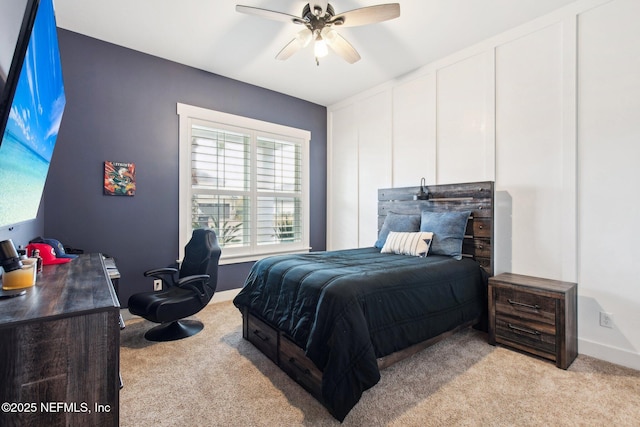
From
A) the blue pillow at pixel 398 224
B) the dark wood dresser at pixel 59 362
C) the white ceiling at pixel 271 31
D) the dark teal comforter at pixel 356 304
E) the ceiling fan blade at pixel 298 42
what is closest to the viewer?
the dark wood dresser at pixel 59 362

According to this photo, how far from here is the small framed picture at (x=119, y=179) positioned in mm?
3040

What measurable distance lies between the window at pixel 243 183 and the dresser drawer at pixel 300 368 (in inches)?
78.8

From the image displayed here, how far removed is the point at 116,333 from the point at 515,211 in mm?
3251

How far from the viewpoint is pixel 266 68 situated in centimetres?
362

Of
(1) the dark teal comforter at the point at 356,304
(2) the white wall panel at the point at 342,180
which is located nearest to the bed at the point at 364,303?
(1) the dark teal comforter at the point at 356,304

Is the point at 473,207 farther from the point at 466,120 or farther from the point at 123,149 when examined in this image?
the point at 123,149

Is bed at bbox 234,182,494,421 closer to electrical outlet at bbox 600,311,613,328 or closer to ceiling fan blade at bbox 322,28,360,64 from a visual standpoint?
electrical outlet at bbox 600,311,613,328

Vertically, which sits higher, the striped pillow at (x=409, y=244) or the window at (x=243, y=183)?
the window at (x=243, y=183)

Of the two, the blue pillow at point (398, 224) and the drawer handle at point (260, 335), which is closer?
the drawer handle at point (260, 335)

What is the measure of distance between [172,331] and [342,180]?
3.12 m

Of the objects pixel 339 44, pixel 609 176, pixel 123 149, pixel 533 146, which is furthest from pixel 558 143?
pixel 123 149

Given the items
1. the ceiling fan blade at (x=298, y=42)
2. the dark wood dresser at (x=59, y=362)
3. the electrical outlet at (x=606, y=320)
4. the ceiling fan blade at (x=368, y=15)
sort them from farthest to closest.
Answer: the ceiling fan blade at (x=298, y=42)
the electrical outlet at (x=606, y=320)
the ceiling fan blade at (x=368, y=15)
the dark wood dresser at (x=59, y=362)

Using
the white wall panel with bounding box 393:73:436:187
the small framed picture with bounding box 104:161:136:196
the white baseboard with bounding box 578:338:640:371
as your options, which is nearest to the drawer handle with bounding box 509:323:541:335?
the white baseboard with bounding box 578:338:640:371

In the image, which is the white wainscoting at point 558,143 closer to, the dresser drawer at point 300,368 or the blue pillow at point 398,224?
the blue pillow at point 398,224
